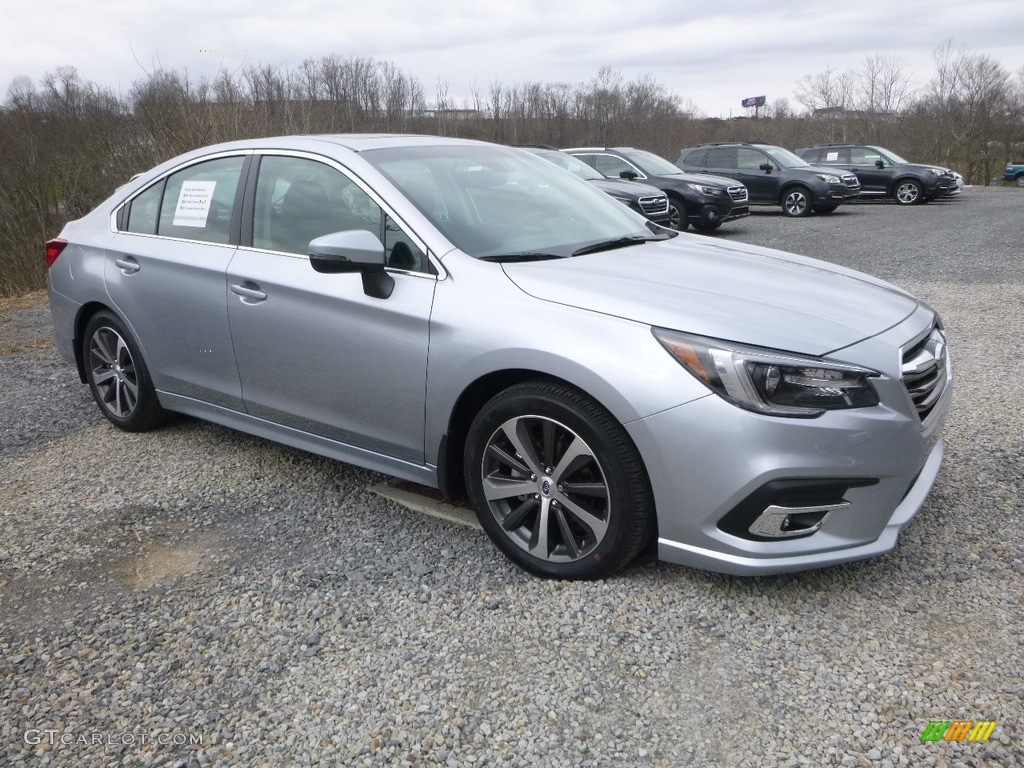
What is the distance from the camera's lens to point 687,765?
7.39 feet

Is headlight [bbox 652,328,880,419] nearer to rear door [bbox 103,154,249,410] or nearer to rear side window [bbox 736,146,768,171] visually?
rear door [bbox 103,154,249,410]

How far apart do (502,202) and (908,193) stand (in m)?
20.8

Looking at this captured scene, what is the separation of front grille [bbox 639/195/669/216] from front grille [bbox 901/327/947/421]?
10.8 metres

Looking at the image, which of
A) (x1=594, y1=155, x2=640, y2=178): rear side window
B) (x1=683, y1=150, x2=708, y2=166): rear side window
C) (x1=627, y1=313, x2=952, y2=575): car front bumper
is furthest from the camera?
(x1=683, y1=150, x2=708, y2=166): rear side window

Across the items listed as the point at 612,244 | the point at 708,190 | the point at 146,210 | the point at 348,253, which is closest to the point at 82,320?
the point at 146,210

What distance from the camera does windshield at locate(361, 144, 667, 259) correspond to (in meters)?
3.54

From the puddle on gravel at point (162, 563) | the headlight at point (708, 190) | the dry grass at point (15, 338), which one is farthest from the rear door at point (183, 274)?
the headlight at point (708, 190)

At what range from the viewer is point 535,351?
300 centimetres

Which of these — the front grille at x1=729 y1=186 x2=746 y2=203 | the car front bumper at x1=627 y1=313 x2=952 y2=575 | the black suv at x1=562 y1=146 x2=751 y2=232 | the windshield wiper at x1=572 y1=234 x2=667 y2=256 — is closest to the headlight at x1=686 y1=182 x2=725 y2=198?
the black suv at x1=562 y1=146 x2=751 y2=232

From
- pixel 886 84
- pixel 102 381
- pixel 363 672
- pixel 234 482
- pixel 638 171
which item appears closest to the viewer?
pixel 363 672

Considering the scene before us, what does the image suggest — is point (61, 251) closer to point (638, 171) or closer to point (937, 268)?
point (937, 268)

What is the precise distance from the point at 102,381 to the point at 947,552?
14.4ft

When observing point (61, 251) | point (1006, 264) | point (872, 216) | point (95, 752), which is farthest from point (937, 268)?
point (95, 752)

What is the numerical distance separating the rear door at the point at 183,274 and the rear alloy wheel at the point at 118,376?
141mm
